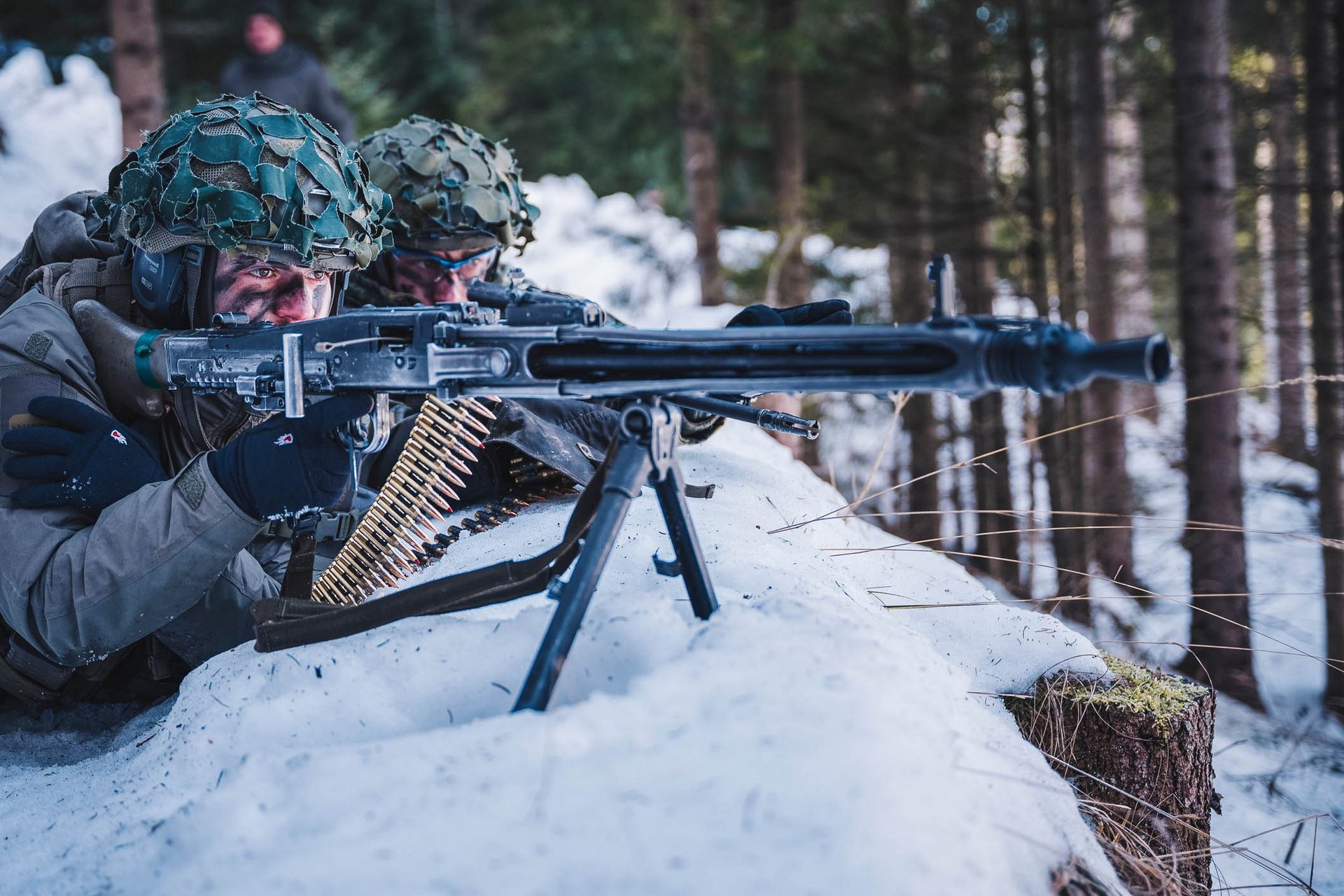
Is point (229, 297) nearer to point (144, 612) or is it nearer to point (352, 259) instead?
point (352, 259)

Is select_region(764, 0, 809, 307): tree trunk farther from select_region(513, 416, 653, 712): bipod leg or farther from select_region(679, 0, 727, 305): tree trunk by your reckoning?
select_region(513, 416, 653, 712): bipod leg

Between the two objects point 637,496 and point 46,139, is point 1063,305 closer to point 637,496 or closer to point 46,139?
point 637,496

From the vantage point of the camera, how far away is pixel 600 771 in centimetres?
181

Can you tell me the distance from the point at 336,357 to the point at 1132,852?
243 centimetres

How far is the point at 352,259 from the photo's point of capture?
130 inches

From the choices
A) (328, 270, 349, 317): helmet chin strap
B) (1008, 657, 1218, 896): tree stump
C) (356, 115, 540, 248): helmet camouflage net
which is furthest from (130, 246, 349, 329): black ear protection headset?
(1008, 657, 1218, 896): tree stump

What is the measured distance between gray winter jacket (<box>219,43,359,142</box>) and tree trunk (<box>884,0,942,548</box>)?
19.9ft

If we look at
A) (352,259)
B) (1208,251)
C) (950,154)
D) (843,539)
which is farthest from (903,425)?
(352,259)

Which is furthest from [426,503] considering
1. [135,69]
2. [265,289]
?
[135,69]

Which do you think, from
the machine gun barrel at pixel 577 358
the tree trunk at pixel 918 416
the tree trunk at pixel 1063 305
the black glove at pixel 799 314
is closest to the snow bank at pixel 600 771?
the machine gun barrel at pixel 577 358

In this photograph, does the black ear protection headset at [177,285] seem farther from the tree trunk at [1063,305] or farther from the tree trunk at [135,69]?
the tree trunk at [1063,305]

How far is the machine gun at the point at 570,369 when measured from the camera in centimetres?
196

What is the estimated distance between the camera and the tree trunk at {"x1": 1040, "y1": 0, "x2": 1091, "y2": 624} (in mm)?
10062

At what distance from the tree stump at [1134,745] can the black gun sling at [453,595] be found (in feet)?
4.80
